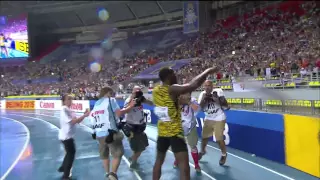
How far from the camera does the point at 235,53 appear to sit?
32312mm

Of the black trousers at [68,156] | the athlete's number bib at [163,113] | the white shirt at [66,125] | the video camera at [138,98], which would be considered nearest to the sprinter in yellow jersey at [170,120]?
the athlete's number bib at [163,113]

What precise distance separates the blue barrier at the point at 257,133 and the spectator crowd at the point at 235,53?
6.86 m

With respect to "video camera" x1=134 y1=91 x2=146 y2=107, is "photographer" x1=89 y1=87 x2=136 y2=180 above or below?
below

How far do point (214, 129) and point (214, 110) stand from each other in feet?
1.37

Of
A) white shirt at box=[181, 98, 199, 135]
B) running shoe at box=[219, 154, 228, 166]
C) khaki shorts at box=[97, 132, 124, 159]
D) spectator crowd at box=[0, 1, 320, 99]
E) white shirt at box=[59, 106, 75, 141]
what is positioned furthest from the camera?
spectator crowd at box=[0, 1, 320, 99]

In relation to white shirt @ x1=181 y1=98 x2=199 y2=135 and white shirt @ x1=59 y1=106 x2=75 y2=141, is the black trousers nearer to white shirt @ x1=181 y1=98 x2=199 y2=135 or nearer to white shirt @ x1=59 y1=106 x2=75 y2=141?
white shirt @ x1=59 y1=106 x2=75 y2=141

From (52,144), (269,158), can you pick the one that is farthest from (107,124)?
(52,144)

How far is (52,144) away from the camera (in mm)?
12445

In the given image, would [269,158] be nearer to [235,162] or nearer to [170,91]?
[235,162]

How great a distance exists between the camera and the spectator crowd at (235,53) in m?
24.0

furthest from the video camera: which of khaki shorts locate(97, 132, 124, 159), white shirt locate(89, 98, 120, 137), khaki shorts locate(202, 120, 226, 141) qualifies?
khaki shorts locate(202, 120, 226, 141)

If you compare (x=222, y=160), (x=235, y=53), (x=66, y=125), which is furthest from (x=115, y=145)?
(x=235, y=53)

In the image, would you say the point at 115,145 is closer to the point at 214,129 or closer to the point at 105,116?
the point at 105,116

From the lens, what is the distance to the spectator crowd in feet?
78.7
